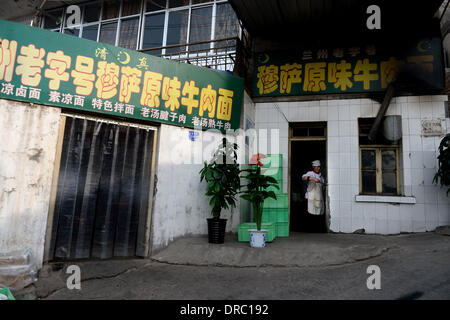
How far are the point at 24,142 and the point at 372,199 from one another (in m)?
7.30

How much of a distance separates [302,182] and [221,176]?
335cm

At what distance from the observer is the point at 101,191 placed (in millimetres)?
5504

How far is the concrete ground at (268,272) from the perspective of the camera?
13.1ft

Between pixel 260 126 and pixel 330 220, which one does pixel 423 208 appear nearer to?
pixel 330 220

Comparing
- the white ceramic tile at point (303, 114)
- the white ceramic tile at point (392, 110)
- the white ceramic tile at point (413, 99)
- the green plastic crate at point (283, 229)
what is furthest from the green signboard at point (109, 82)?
the white ceramic tile at point (413, 99)

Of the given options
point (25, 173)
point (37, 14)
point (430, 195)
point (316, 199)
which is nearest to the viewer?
point (25, 173)

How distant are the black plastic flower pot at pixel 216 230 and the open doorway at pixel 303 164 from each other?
9.74 feet

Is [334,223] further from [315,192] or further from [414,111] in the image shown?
[414,111]

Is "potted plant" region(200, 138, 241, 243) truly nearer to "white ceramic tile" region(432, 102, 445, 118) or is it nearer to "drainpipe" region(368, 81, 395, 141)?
"drainpipe" region(368, 81, 395, 141)

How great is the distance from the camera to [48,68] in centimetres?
499

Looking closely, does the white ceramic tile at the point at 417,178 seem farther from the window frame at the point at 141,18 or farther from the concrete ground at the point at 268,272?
the window frame at the point at 141,18

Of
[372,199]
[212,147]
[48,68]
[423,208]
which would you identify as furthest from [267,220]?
[48,68]

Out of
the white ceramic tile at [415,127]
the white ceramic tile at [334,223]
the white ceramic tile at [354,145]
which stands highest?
the white ceramic tile at [415,127]

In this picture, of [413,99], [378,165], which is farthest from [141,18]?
[378,165]
